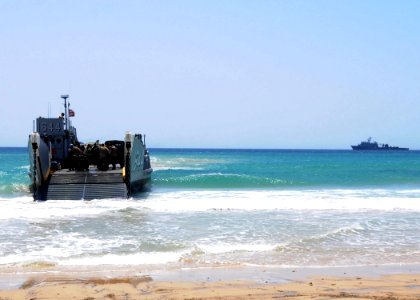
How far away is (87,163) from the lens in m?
20.7

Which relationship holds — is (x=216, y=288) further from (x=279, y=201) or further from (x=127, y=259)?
(x=279, y=201)

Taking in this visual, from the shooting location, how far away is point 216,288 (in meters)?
7.40

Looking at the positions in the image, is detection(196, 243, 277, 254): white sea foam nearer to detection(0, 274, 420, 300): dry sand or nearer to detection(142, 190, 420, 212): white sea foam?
detection(0, 274, 420, 300): dry sand

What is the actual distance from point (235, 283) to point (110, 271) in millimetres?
1966

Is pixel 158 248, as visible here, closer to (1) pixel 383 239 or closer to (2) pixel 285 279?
(2) pixel 285 279

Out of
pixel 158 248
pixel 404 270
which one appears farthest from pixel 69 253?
pixel 404 270

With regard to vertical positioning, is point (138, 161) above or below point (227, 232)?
above

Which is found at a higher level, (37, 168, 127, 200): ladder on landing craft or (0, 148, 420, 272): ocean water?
(37, 168, 127, 200): ladder on landing craft

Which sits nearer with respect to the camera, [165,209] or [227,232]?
[227,232]

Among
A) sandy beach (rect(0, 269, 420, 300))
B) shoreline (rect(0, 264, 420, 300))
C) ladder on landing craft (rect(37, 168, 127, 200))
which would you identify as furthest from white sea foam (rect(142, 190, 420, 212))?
sandy beach (rect(0, 269, 420, 300))

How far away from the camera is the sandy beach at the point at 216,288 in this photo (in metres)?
7.01

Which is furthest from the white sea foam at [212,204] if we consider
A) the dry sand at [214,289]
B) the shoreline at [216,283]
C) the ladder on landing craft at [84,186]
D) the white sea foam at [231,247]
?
the dry sand at [214,289]

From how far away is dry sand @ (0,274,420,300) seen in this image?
22.9 ft

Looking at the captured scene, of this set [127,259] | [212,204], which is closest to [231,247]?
[127,259]
